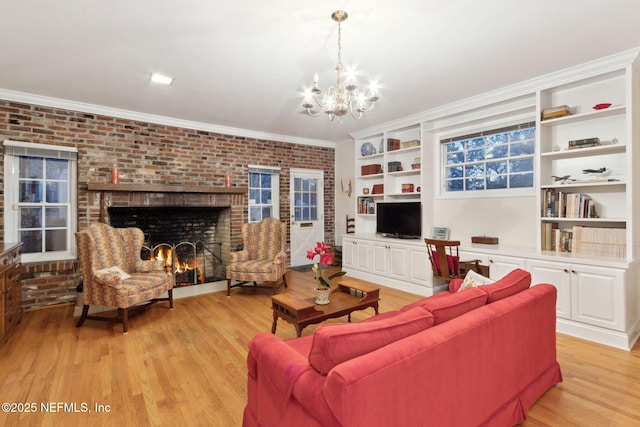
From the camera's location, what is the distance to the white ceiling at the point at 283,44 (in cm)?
221

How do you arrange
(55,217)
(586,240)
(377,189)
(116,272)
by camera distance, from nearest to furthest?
1. (586,240)
2. (116,272)
3. (55,217)
4. (377,189)

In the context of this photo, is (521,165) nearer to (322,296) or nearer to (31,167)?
(322,296)

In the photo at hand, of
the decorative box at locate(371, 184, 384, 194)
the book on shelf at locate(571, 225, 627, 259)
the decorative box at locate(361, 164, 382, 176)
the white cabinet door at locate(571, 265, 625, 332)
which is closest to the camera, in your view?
the white cabinet door at locate(571, 265, 625, 332)

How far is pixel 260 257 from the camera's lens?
487cm

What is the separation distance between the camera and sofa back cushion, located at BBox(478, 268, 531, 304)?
188 centimetres

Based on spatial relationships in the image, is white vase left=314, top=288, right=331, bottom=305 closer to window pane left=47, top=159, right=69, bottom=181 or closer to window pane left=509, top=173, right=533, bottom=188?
window pane left=509, top=173, right=533, bottom=188

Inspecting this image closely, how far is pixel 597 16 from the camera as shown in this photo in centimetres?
233

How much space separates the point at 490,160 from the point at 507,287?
2785 mm

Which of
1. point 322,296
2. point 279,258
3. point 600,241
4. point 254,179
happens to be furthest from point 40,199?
point 600,241

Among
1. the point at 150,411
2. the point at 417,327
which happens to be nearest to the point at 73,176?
the point at 150,411

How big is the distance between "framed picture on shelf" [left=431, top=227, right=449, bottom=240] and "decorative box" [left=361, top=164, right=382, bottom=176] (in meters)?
1.42

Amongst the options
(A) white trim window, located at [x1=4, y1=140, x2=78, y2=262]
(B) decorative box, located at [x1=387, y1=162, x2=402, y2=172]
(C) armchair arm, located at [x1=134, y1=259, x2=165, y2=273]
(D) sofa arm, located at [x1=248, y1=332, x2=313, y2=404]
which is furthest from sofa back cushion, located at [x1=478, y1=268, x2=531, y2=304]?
(A) white trim window, located at [x1=4, y1=140, x2=78, y2=262]

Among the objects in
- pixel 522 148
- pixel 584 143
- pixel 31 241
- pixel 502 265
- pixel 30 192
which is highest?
pixel 522 148

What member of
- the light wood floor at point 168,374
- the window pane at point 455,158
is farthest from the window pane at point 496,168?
the light wood floor at point 168,374
